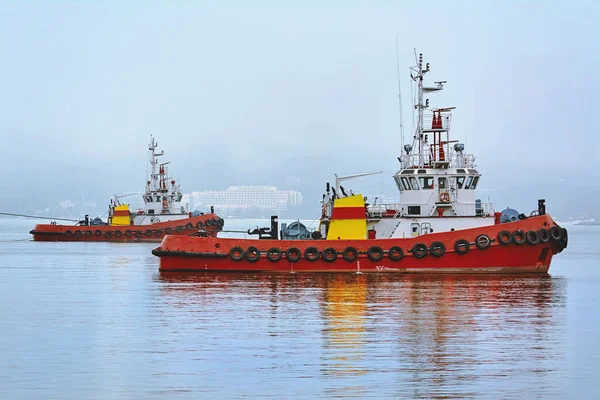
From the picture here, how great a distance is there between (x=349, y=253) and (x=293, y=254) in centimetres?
197

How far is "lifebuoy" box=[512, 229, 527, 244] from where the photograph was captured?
96.9 feet

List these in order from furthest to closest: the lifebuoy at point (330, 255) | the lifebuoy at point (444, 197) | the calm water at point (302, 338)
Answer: the lifebuoy at point (444, 197)
the lifebuoy at point (330, 255)
the calm water at point (302, 338)

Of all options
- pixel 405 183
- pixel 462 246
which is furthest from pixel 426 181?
pixel 462 246

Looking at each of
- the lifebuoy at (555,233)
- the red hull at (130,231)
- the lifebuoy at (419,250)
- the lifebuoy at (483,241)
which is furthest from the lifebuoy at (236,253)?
the red hull at (130,231)

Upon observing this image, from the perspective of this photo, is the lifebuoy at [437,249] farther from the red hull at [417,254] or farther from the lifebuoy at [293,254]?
the lifebuoy at [293,254]

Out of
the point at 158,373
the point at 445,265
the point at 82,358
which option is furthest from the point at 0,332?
the point at 445,265

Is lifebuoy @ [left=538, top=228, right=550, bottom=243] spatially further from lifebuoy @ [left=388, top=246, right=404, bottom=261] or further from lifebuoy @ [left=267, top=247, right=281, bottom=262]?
lifebuoy @ [left=267, top=247, right=281, bottom=262]

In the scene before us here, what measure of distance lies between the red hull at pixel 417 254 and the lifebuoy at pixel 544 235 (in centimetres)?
4

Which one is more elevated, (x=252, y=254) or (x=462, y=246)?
(x=462, y=246)

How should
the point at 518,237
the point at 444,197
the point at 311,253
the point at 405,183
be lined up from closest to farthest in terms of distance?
1. the point at 518,237
2. the point at 311,253
3. the point at 444,197
4. the point at 405,183

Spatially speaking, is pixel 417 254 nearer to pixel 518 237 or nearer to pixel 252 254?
pixel 518 237

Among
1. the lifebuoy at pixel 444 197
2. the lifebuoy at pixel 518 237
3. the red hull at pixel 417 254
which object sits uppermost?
the lifebuoy at pixel 444 197

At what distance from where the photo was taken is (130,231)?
227ft

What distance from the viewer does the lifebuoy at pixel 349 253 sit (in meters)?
30.3
